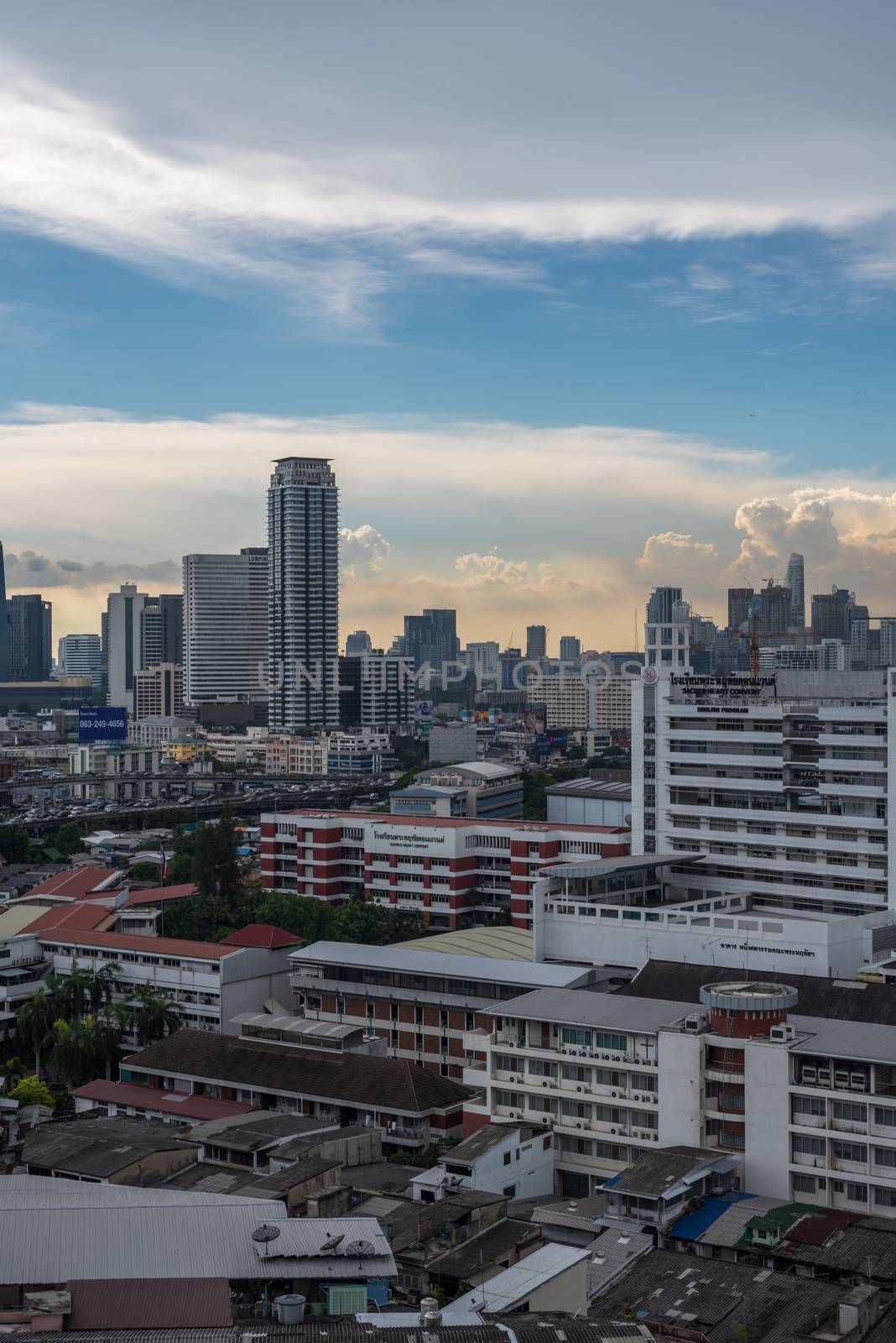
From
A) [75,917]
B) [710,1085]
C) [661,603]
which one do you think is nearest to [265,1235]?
[710,1085]

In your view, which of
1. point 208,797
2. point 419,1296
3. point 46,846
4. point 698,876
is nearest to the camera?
point 419,1296

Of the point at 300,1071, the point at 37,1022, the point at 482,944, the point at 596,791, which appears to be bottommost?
the point at 37,1022

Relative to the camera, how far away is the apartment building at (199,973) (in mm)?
40250

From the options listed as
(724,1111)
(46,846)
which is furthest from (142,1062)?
(46,846)

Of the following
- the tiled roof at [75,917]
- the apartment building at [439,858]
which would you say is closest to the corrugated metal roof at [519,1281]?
the tiled roof at [75,917]

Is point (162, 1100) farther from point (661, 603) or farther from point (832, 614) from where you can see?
point (661, 603)

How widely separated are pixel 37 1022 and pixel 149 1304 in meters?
21.8

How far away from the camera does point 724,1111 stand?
1096 inches

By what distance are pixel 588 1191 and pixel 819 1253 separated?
7.09 meters

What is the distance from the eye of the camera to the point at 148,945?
4234 centimetres

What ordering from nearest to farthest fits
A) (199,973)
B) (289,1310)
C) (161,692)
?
(289,1310)
(199,973)
(161,692)

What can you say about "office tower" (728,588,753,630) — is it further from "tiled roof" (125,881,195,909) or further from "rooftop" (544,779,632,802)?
"tiled roof" (125,881,195,909)

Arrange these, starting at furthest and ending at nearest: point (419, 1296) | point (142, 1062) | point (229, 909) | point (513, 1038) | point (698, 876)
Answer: point (229, 909), point (698, 876), point (142, 1062), point (513, 1038), point (419, 1296)

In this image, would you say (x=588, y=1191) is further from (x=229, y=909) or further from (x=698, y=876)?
(x=229, y=909)
